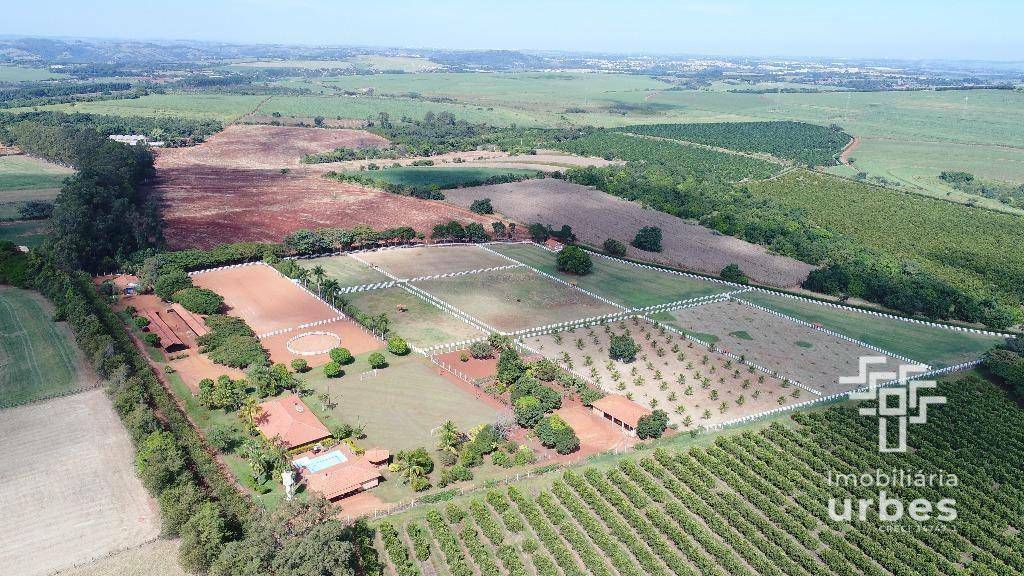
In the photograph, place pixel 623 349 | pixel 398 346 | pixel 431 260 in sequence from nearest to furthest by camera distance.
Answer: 1. pixel 623 349
2. pixel 398 346
3. pixel 431 260

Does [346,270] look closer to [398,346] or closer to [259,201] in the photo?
[398,346]

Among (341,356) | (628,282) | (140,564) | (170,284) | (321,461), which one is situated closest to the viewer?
(140,564)

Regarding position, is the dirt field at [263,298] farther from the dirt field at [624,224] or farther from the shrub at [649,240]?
the shrub at [649,240]

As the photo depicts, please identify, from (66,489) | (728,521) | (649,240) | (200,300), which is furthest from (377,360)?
(649,240)

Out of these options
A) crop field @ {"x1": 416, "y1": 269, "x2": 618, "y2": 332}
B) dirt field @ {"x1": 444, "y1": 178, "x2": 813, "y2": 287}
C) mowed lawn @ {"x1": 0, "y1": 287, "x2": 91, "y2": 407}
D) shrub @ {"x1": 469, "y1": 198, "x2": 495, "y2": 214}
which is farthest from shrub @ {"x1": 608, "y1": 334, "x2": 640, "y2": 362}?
shrub @ {"x1": 469, "y1": 198, "x2": 495, "y2": 214}

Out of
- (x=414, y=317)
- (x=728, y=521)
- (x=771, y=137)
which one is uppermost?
(x=771, y=137)

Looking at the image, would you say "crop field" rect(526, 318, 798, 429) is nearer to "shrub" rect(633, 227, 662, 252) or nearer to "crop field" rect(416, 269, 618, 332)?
"crop field" rect(416, 269, 618, 332)

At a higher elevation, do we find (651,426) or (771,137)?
(771,137)

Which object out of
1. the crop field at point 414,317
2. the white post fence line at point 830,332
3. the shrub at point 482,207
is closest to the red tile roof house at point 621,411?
the crop field at point 414,317
